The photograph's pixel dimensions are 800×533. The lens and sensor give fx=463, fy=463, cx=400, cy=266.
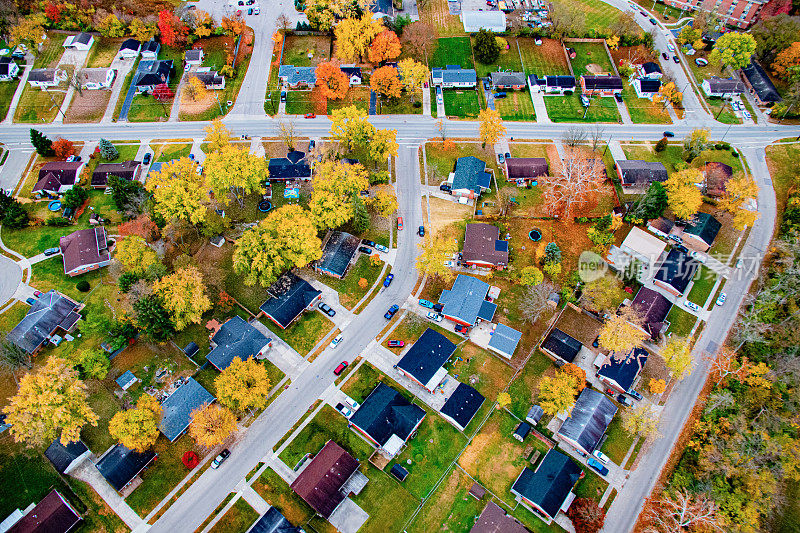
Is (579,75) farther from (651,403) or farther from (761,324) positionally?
(651,403)

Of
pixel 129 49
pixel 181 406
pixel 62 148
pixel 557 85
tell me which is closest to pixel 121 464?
pixel 181 406

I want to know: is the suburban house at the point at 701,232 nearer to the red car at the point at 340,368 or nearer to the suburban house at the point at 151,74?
the red car at the point at 340,368

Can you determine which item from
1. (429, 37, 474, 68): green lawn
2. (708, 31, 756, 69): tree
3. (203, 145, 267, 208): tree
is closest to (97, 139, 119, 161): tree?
(203, 145, 267, 208): tree

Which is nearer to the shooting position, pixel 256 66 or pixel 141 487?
pixel 141 487

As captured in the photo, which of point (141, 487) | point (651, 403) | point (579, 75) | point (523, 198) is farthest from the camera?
point (579, 75)

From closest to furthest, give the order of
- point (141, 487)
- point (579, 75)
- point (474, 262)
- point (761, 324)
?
1. point (141, 487)
2. point (761, 324)
3. point (474, 262)
4. point (579, 75)

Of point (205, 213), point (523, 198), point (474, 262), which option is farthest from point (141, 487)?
point (523, 198)

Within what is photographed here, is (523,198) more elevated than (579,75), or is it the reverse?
(579,75)
